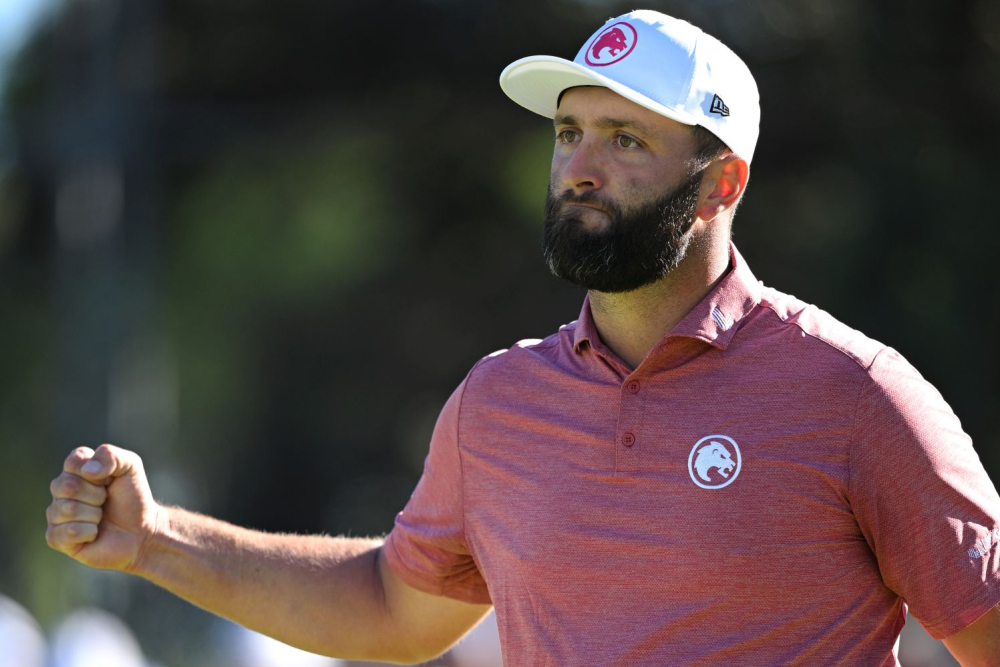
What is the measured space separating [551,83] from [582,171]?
0.30 m

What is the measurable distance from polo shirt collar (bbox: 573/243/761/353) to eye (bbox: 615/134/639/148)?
1.07 ft

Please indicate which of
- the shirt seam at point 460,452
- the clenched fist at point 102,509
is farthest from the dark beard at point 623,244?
the clenched fist at point 102,509

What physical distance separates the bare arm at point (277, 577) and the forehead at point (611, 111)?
1175mm

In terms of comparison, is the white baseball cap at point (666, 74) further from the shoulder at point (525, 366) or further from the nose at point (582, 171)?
the shoulder at point (525, 366)

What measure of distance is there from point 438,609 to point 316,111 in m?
14.1

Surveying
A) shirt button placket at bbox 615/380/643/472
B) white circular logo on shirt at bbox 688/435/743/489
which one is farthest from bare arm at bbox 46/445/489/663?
white circular logo on shirt at bbox 688/435/743/489

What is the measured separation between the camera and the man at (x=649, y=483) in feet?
8.50

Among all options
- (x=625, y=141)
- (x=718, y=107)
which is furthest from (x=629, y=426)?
(x=718, y=107)

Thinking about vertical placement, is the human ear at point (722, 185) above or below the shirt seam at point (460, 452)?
above

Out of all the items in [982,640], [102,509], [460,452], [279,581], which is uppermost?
[460,452]

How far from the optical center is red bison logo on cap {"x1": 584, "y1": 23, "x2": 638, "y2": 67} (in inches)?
116

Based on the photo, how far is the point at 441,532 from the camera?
10.3ft

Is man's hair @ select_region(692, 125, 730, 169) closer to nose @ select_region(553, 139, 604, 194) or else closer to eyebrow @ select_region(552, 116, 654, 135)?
eyebrow @ select_region(552, 116, 654, 135)

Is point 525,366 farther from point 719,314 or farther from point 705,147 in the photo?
point 705,147
